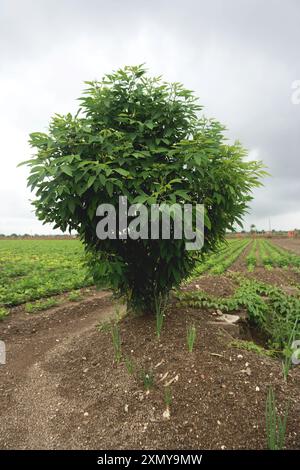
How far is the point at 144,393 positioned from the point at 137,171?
2.70m

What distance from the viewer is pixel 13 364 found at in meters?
4.74

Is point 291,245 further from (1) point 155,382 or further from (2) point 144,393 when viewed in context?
(2) point 144,393

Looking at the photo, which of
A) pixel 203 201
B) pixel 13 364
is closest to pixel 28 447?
pixel 13 364

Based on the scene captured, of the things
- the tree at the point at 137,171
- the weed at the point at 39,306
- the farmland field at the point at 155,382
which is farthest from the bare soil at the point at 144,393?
the weed at the point at 39,306

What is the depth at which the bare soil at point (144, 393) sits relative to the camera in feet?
9.33

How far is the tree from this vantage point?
12.1 feet

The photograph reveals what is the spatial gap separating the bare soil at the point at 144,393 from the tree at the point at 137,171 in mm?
942

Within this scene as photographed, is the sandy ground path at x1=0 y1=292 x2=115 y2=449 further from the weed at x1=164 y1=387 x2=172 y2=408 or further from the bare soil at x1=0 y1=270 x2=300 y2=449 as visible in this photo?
the weed at x1=164 y1=387 x2=172 y2=408

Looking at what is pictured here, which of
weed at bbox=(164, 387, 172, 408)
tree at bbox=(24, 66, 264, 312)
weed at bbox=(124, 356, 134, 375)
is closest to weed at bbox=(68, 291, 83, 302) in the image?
tree at bbox=(24, 66, 264, 312)

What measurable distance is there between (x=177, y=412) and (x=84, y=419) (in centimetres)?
100

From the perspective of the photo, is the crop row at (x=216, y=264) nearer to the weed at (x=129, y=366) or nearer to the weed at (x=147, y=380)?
the weed at (x=129, y=366)

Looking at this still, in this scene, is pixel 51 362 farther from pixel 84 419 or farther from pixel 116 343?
pixel 84 419

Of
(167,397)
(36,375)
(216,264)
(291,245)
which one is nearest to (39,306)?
(36,375)

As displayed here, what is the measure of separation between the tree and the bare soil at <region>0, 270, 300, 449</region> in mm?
942
